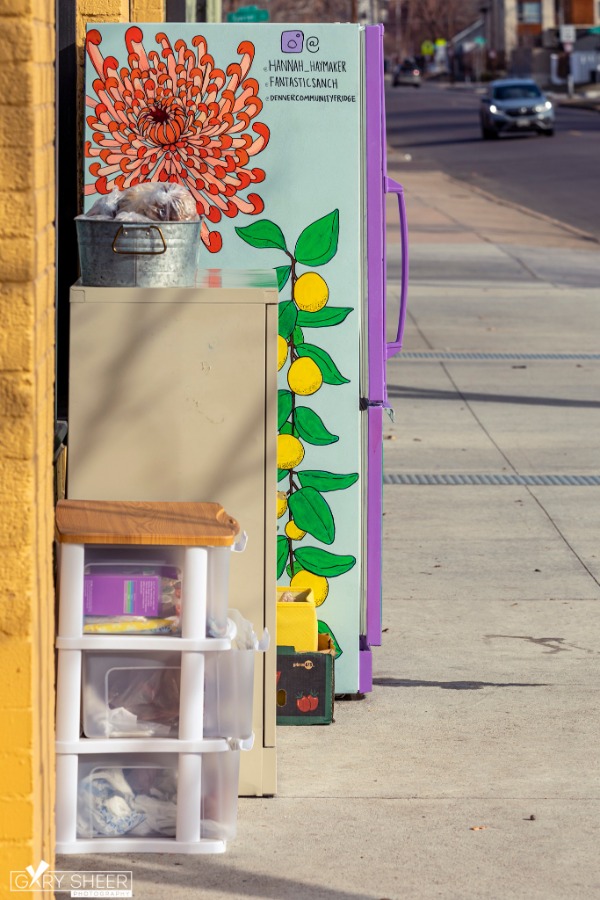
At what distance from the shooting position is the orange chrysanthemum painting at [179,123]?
4.96 metres

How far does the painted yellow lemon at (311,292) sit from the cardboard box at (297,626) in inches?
39.4

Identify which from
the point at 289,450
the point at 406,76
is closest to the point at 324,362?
the point at 289,450

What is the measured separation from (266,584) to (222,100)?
1690mm

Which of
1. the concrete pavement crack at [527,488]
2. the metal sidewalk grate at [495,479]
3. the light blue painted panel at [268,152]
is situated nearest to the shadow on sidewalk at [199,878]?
the light blue painted panel at [268,152]

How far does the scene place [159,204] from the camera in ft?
14.1

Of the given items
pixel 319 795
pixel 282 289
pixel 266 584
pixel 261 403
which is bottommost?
pixel 319 795

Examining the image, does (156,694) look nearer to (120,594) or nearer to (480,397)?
(120,594)

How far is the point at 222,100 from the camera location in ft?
16.3

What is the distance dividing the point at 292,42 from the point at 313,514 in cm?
158

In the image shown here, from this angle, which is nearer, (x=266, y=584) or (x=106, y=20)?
(x=266, y=584)

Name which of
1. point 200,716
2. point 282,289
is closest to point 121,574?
point 200,716

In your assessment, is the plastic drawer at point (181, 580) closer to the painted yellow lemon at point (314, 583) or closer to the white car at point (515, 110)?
the painted yellow lemon at point (314, 583)

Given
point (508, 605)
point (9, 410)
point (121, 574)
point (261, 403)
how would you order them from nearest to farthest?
point (9, 410)
point (121, 574)
point (261, 403)
point (508, 605)

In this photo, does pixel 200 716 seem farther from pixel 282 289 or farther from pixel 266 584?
pixel 282 289
